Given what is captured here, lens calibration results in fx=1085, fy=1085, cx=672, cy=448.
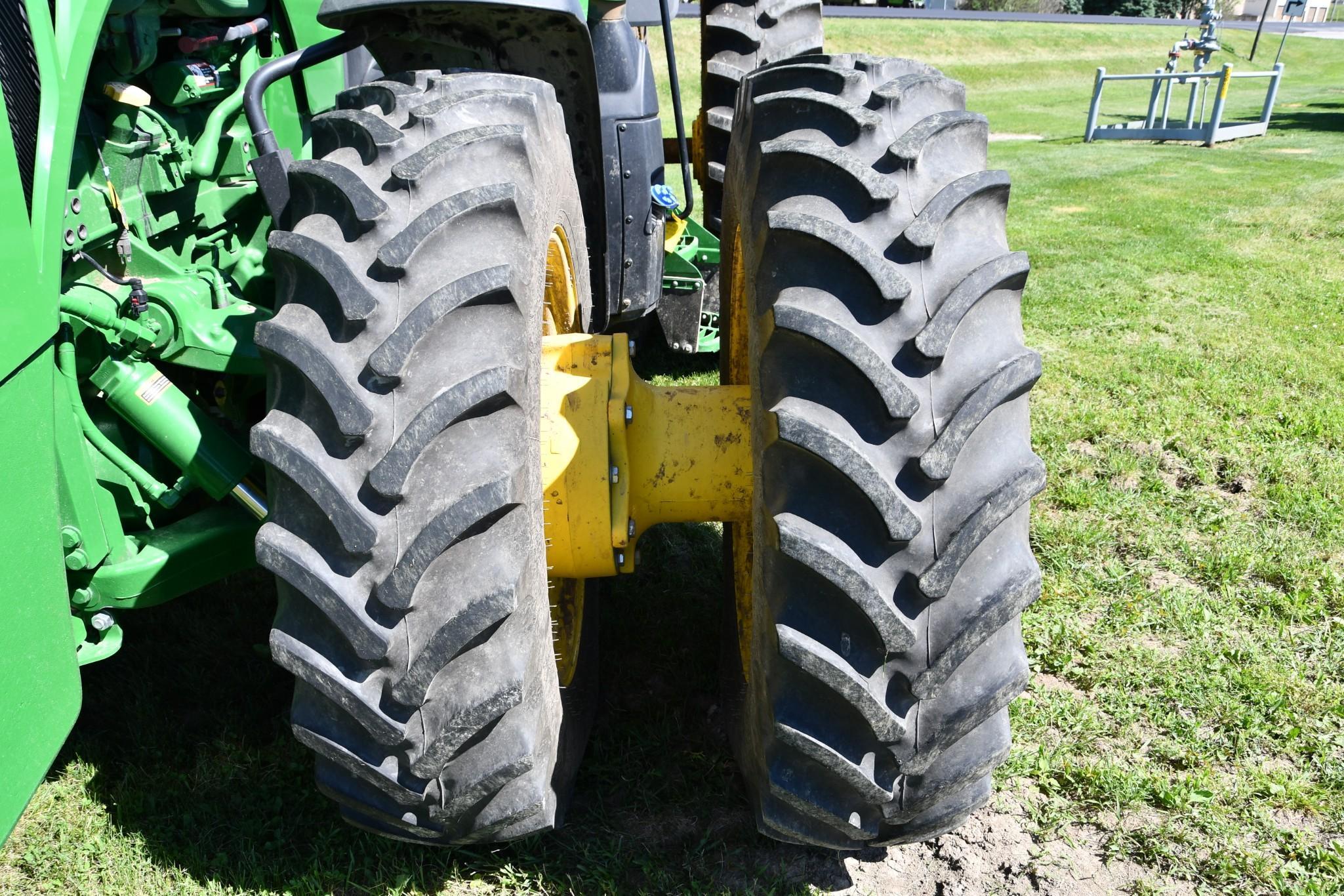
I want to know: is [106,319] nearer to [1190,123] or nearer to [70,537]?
[70,537]

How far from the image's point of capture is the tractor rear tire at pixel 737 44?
4262 millimetres

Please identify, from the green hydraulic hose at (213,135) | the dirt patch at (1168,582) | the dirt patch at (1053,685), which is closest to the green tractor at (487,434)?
the green hydraulic hose at (213,135)

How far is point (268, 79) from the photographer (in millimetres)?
2342

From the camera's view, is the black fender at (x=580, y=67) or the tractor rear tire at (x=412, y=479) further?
the black fender at (x=580, y=67)

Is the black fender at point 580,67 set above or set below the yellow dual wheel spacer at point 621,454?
above

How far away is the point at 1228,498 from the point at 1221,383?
1.17 meters

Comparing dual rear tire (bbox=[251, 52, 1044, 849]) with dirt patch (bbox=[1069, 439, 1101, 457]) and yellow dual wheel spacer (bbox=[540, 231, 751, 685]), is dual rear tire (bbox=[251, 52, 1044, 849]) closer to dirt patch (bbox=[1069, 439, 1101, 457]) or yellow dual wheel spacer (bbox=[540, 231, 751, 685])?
yellow dual wheel spacer (bbox=[540, 231, 751, 685])

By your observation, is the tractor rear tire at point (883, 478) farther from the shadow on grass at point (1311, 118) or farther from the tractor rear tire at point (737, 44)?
the shadow on grass at point (1311, 118)

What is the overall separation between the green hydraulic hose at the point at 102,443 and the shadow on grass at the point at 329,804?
0.80 meters

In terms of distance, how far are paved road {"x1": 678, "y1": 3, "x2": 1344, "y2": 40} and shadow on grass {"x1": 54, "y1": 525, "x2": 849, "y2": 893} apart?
25.3m

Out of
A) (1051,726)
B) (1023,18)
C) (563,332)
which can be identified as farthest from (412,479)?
(1023,18)

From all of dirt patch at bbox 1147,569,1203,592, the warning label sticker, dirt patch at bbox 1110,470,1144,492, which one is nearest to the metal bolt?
the warning label sticker

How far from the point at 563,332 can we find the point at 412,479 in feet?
3.53

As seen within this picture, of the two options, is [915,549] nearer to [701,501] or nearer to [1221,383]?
[701,501]
